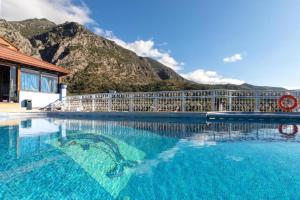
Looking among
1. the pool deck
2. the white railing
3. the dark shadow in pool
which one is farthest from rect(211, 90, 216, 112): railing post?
the dark shadow in pool

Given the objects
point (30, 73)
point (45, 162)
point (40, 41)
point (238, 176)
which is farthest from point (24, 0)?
point (40, 41)

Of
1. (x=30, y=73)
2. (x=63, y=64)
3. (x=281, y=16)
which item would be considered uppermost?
(x=63, y=64)

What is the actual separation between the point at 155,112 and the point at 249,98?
179 inches

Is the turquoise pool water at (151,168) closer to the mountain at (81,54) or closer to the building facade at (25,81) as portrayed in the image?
the building facade at (25,81)

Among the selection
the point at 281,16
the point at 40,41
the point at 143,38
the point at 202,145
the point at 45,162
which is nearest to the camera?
the point at 45,162

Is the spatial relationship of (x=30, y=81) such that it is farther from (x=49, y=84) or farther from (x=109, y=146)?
(x=109, y=146)

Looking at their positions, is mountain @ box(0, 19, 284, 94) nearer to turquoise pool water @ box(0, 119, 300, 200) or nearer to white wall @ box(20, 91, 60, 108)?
white wall @ box(20, 91, 60, 108)

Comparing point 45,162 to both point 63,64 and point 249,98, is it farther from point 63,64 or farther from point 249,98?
point 63,64

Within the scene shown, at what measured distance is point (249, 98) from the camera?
10922 mm

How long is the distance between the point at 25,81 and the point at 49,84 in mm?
2115

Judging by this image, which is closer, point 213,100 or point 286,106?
point 286,106

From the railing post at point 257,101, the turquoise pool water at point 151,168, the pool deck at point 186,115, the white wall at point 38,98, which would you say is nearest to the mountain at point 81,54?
the white wall at point 38,98

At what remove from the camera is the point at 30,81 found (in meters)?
15.7

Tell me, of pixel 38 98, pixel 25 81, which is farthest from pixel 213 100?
pixel 25 81
